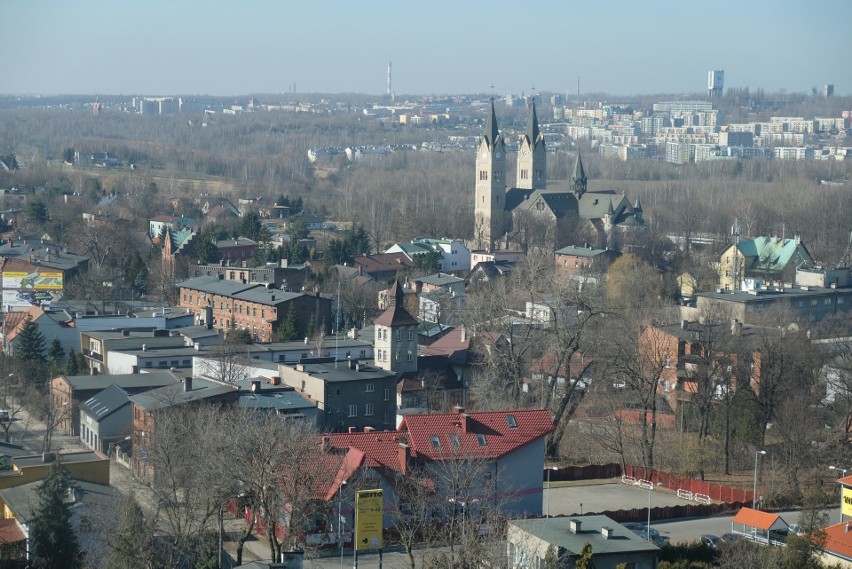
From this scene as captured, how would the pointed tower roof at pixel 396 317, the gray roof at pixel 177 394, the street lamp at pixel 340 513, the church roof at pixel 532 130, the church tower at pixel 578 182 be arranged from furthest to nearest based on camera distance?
the church roof at pixel 532 130 → the church tower at pixel 578 182 → the pointed tower roof at pixel 396 317 → the gray roof at pixel 177 394 → the street lamp at pixel 340 513

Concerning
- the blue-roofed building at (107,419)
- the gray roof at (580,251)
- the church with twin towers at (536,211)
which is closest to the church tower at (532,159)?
the church with twin towers at (536,211)

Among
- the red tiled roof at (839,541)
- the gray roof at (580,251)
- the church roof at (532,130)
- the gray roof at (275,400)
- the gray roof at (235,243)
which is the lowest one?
the gray roof at (580,251)

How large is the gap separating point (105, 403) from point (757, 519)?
37.2 feet

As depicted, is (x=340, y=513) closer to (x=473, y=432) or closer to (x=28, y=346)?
(x=473, y=432)

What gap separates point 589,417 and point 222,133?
9899cm

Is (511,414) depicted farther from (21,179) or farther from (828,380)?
(21,179)

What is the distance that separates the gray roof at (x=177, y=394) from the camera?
21.2 m

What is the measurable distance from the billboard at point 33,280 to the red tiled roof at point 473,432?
19.9 metres

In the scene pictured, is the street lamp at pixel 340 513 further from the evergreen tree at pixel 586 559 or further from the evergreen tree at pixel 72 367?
the evergreen tree at pixel 72 367

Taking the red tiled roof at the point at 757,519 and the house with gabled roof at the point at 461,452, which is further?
the house with gabled roof at the point at 461,452

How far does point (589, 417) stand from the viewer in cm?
2536

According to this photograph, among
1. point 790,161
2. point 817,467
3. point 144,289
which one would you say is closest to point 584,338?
point 817,467

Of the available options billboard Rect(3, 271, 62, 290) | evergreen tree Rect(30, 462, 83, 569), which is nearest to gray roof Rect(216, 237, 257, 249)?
billboard Rect(3, 271, 62, 290)

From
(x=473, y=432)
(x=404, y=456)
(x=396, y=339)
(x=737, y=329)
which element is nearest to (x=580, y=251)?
(x=737, y=329)
